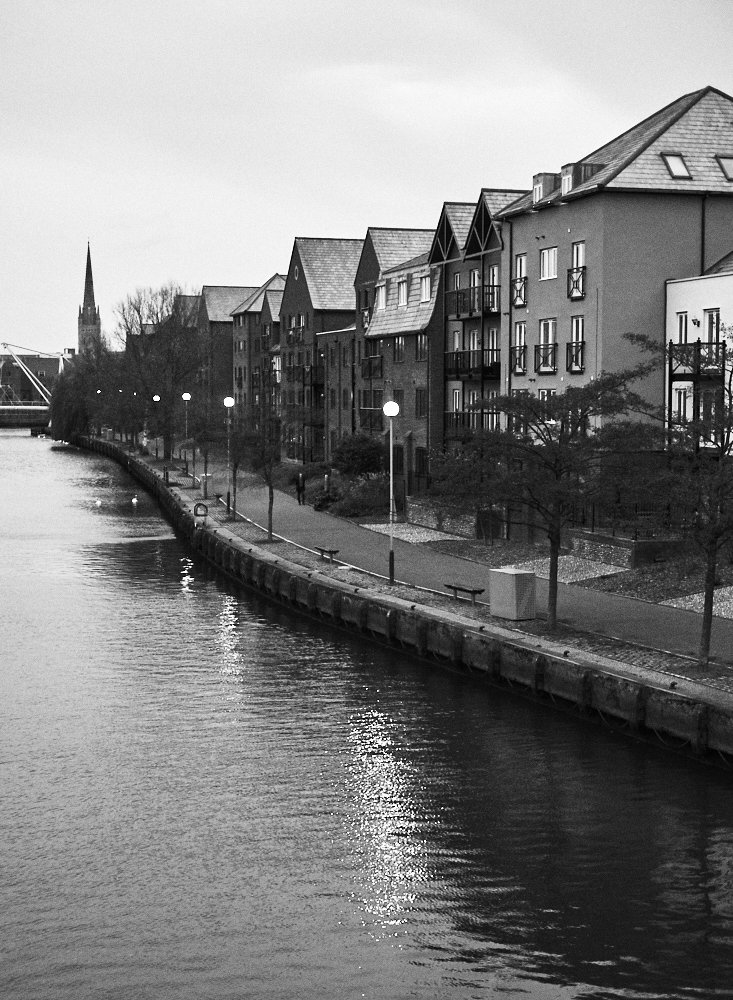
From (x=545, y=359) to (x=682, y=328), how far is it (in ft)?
21.3

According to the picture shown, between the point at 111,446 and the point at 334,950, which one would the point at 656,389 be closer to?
the point at 334,950

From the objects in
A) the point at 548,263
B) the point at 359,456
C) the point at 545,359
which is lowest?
the point at 359,456

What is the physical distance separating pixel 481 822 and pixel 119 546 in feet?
134

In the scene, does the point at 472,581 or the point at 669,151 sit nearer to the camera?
the point at 472,581

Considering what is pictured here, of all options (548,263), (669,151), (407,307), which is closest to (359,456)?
(407,307)

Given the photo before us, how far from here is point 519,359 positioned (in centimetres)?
5534

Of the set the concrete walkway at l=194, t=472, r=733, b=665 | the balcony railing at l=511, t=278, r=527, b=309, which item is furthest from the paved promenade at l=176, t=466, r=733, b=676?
the balcony railing at l=511, t=278, r=527, b=309

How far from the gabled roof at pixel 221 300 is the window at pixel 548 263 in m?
88.5

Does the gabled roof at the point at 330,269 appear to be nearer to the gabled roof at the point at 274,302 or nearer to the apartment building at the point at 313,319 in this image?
the apartment building at the point at 313,319

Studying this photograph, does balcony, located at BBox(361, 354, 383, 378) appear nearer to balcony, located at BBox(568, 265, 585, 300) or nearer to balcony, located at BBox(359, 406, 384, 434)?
balcony, located at BBox(359, 406, 384, 434)

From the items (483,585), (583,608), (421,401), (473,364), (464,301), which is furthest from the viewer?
(421,401)

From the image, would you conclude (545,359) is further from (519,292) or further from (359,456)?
(359,456)

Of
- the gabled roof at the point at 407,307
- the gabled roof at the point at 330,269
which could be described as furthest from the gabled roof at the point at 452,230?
the gabled roof at the point at 330,269

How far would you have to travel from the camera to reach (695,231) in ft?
160
